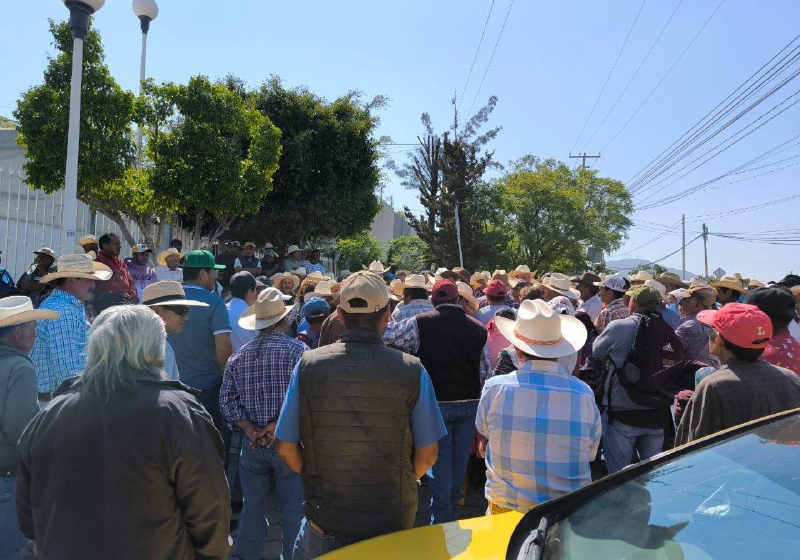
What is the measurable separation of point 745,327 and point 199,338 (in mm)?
3818

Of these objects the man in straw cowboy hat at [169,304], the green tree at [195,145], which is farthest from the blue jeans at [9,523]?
the green tree at [195,145]

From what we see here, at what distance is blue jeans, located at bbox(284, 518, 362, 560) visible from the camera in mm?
2639

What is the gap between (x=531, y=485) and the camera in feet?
9.20

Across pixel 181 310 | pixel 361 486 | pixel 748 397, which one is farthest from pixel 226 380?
pixel 748 397

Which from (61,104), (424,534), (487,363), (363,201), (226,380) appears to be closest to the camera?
(424,534)

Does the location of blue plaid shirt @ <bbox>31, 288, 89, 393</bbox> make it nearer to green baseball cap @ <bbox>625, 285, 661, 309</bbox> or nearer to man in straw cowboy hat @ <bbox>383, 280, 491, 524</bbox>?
man in straw cowboy hat @ <bbox>383, 280, 491, 524</bbox>

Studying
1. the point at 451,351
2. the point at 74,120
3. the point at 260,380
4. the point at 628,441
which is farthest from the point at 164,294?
the point at 74,120

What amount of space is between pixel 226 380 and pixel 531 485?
6.87ft

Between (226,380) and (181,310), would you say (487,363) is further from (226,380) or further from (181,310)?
(181,310)

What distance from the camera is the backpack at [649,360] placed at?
181 inches

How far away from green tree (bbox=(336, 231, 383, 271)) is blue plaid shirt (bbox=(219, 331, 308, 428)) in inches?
1033

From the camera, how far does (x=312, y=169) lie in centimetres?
2005

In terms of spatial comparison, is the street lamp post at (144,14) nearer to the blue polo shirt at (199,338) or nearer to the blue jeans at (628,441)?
the blue polo shirt at (199,338)

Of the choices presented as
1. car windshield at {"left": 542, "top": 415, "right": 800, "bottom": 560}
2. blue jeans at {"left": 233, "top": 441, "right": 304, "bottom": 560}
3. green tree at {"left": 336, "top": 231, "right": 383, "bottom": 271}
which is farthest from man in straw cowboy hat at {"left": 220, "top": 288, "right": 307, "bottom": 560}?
green tree at {"left": 336, "top": 231, "right": 383, "bottom": 271}
